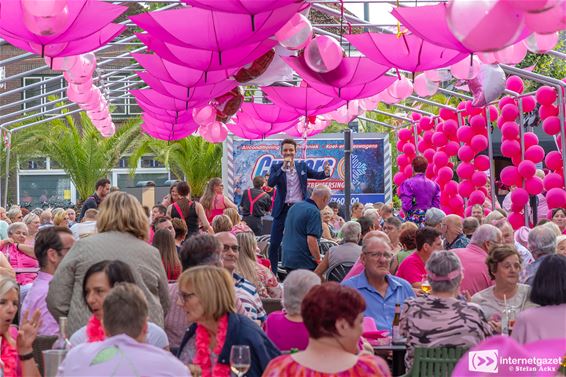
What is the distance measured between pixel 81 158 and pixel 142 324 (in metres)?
31.2

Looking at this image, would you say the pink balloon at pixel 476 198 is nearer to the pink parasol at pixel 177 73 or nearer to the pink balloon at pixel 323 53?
the pink parasol at pixel 177 73

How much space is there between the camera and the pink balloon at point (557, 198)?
13758mm

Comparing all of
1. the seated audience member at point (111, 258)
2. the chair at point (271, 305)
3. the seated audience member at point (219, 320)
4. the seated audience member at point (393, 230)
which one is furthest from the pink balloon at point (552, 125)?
the seated audience member at point (219, 320)

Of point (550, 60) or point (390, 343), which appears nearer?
point (390, 343)

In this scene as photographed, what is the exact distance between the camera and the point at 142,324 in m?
4.14

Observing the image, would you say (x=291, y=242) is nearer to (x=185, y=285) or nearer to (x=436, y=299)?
(x=436, y=299)

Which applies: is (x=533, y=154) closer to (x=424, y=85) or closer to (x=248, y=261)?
(x=424, y=85)

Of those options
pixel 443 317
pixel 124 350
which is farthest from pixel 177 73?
pixel 124 350

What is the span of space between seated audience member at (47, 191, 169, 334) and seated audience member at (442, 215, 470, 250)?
4680 millimetres

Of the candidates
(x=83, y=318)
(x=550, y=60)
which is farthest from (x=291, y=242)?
(x=550, y=60)

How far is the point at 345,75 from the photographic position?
39.4ft

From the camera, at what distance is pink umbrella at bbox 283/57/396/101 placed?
11953mm

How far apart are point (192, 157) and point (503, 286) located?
2859cm

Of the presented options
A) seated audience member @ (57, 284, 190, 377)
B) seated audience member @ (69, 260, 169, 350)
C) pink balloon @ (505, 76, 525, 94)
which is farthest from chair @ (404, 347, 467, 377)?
pink balloon @ (505, 76, 525, 94)
